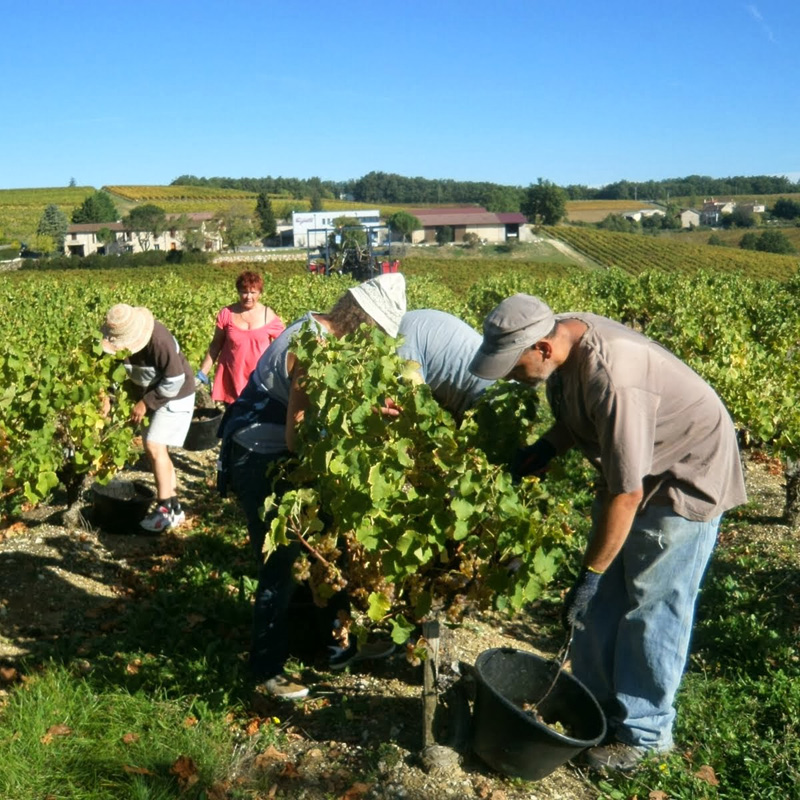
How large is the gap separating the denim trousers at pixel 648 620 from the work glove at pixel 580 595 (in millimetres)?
203

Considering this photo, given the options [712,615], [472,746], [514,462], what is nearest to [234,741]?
[472,746]

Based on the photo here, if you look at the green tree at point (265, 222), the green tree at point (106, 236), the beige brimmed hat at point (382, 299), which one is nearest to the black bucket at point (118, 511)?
the beige brimmed hat at point (382, 299)

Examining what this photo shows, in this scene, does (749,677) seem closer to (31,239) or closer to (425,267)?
(425,267)

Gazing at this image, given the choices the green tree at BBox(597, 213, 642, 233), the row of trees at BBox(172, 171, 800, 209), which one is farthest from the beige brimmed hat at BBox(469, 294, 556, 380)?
the row of trees at BBox(172, 171, 800, 209)

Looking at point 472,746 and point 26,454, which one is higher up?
point 26,454

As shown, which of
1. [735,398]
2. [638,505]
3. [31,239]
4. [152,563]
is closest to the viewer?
[638,505]

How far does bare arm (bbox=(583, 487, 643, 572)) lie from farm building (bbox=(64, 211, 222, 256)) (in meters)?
71.2

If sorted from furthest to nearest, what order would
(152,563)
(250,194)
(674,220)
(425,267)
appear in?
(250,194)
(674,220)
(425,267)
(152,563)

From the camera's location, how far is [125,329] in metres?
5.11

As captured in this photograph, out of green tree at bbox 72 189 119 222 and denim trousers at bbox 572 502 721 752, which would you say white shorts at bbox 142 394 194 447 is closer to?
denim trousers at bbox 572 502 721 752

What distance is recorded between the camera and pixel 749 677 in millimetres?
3875

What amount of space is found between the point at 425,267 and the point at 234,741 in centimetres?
4480

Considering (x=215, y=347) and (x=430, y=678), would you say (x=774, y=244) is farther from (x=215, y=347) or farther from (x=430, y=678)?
(x=430, y=678)

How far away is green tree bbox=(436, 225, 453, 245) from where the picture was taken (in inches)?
3366
